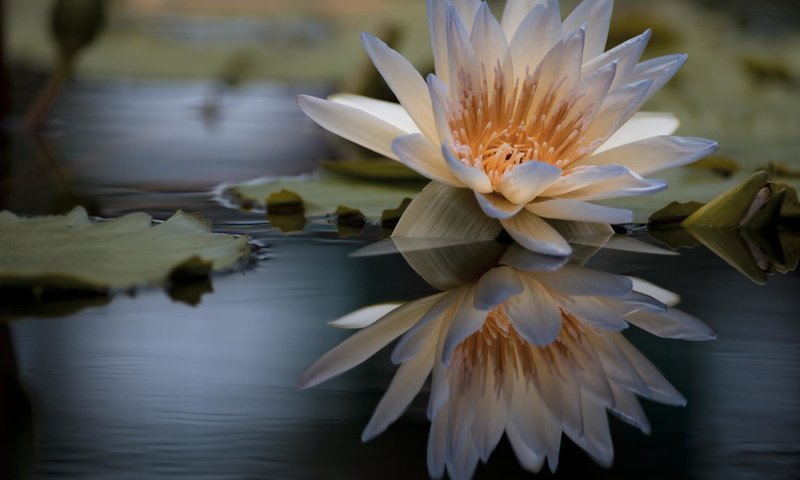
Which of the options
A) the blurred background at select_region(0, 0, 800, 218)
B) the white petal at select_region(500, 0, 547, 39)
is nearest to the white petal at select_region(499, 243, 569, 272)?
the white petal at select_region(500, 0, 547, 39)

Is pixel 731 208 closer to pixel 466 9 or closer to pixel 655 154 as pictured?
pixel 655 154

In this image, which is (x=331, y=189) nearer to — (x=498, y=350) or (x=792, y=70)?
(x=498, y=350)

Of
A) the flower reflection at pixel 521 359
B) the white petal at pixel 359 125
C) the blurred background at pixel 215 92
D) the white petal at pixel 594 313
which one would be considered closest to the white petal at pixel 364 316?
the flower reflection at pixel 521 359

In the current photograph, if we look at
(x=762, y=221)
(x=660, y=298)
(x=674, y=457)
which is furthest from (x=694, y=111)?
(x=674, y=457)

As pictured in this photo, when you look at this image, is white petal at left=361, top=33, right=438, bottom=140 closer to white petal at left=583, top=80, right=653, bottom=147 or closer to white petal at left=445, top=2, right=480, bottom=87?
white petal at left=445, top=2, right=480, bottom=87

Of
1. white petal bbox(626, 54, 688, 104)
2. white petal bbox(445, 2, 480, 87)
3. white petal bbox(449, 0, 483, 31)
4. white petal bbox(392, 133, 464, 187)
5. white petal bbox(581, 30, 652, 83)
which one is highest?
white petal bbox(449, 0, 483, 31)

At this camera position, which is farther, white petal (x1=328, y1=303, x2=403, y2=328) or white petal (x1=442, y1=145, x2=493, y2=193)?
white petal (x1=442, y1=145, x2=493, y2=193)

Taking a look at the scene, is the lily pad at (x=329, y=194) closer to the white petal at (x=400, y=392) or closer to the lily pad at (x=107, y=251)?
the lily pad at (x=107, y=251)
